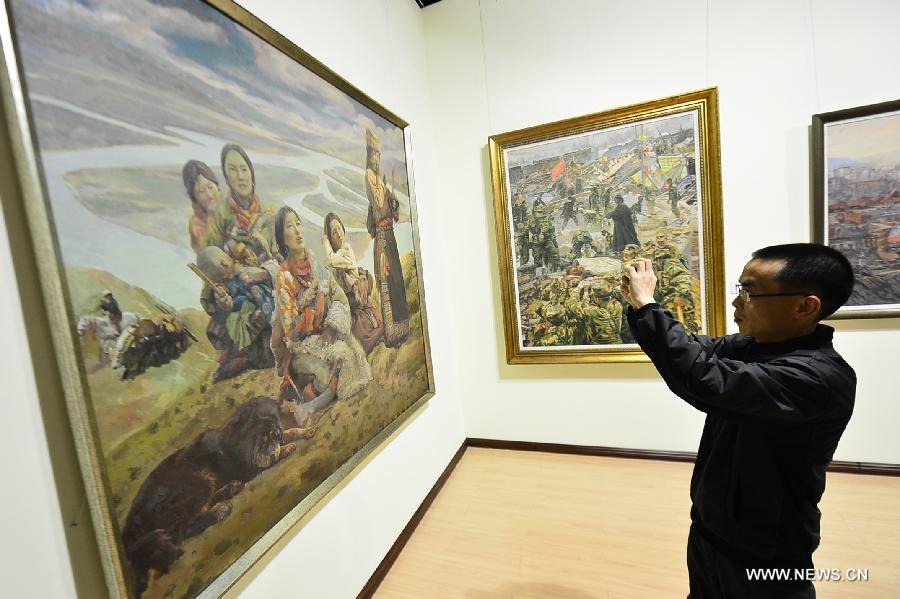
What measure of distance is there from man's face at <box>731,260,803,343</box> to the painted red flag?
1.79m

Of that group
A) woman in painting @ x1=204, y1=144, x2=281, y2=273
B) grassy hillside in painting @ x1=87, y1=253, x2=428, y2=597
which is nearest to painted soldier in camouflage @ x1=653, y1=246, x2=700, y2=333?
grassy hillside in painting @ x1=87, y1=253, x2=428, y2=597

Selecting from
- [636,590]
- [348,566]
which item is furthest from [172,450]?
[636,590]

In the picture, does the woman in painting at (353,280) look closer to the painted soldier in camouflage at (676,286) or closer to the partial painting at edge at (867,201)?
the painted soldier in camouflage at (676,286)

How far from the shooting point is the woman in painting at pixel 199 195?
111 cm

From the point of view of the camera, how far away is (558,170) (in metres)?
2.72

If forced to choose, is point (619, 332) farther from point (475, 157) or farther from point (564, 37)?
point (564, 37)

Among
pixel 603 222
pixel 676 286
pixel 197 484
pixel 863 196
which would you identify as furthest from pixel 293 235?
pixel 863 196

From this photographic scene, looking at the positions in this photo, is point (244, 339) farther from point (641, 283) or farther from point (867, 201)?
point (867, 201)

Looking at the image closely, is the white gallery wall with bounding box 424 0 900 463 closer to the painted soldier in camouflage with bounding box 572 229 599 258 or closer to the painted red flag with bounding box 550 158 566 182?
the painted red flag with bounding box 550 158 566 182

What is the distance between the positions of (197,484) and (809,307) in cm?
183

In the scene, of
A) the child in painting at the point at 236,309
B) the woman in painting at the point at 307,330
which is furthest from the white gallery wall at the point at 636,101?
the child in painting at the point at 236,309

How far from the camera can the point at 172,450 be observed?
1021 millimetres

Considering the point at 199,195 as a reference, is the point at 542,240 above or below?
below

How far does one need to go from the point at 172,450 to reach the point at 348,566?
113cm
